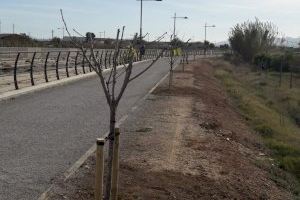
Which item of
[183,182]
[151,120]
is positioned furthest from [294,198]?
[151,120]

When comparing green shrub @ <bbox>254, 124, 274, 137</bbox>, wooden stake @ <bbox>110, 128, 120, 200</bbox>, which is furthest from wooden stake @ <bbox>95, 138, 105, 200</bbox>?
green shrub @ <bbox>254, 124, 274, 137</bbox>

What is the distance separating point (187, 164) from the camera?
8.66m

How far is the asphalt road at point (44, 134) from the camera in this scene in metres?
7.18

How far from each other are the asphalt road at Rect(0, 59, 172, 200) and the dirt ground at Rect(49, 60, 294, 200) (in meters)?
0.42

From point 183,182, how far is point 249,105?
14861 mm

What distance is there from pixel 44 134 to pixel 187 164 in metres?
3.43

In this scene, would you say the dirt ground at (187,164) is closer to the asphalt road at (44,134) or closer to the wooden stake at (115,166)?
the asphalt road at (44,134)

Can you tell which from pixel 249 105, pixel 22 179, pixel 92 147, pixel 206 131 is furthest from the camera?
pixel 249 105

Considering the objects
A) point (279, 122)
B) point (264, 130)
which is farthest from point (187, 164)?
point (279, 122)

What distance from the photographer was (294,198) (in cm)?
821

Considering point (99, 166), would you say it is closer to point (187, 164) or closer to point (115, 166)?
point (115, 166)

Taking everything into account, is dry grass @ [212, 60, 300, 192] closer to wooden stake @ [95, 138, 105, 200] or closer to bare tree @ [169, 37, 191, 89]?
bare tree @ [169, 37, 191, 89]

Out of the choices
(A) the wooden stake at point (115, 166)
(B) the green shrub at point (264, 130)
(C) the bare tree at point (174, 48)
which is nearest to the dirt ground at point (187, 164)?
(B) the green shrub at point (264, 130)

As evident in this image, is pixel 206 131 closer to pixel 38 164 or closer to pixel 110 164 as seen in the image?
pixel 38 164
